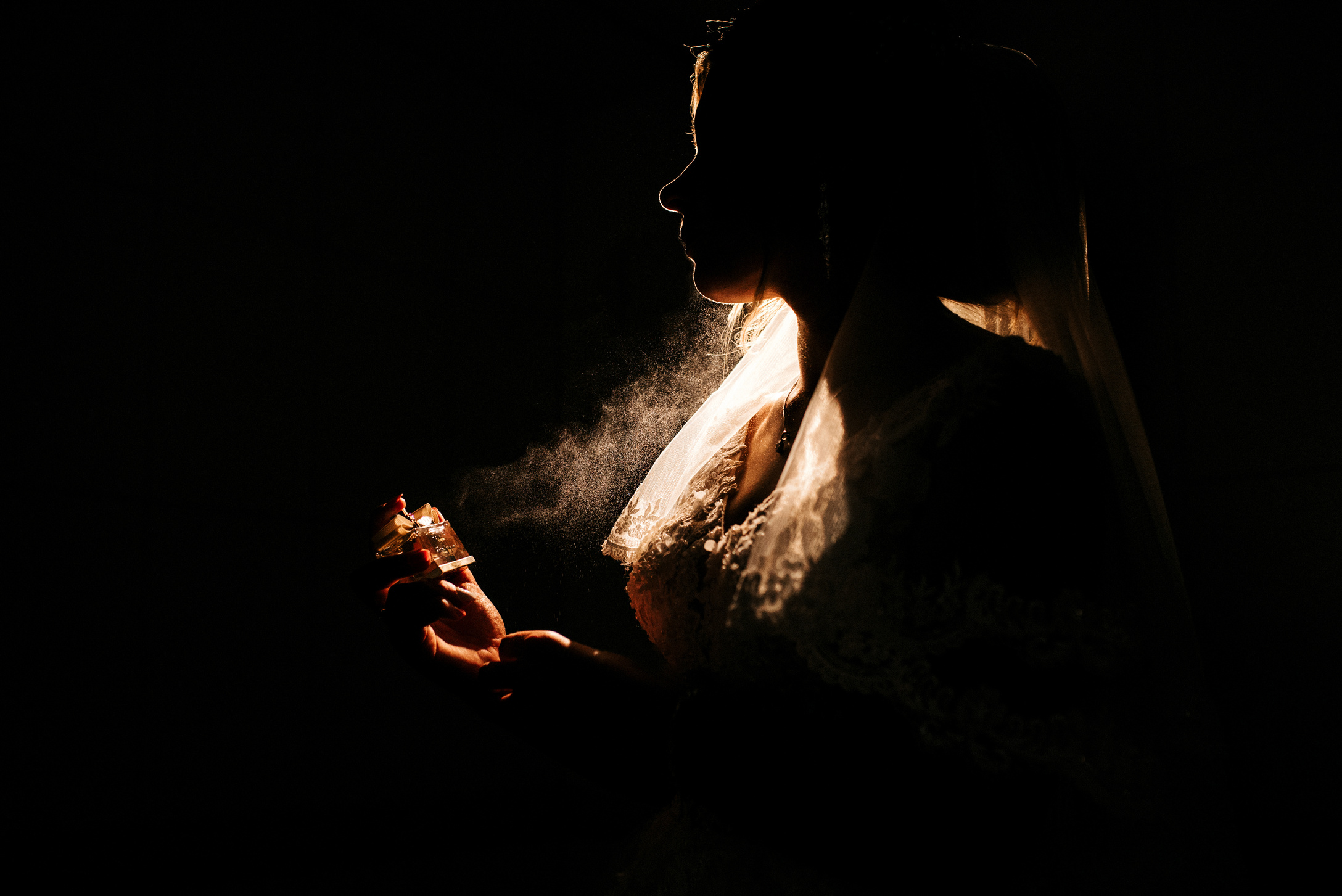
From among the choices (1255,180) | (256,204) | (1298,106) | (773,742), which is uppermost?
(256,204)

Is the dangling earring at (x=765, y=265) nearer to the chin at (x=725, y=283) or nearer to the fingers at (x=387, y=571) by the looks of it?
the chin at (x=725, y=283)

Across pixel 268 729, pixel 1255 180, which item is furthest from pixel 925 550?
pixel 268 729

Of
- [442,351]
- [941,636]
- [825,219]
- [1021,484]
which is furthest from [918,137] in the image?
[442,351]

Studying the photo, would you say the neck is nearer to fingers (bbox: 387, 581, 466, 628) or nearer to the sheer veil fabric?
the sheer veil fabric

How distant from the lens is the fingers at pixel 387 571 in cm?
103

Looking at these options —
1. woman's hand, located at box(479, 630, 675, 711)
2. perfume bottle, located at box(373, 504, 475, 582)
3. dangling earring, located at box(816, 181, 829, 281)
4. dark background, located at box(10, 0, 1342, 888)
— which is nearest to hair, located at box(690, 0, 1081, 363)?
dangling earring, located at box(816, 181, 829, 281)

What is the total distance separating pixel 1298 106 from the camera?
1799mm

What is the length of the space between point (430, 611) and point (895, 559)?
57 cm

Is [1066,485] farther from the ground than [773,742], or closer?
farther from the ground

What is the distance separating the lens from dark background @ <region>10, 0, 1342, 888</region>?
5.84 feet

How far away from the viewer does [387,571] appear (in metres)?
1.03

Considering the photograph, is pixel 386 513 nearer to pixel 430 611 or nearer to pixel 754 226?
pixel 430 611

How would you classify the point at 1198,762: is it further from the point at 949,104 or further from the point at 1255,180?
the point at 1255,180

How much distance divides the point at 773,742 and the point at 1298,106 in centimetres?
191
